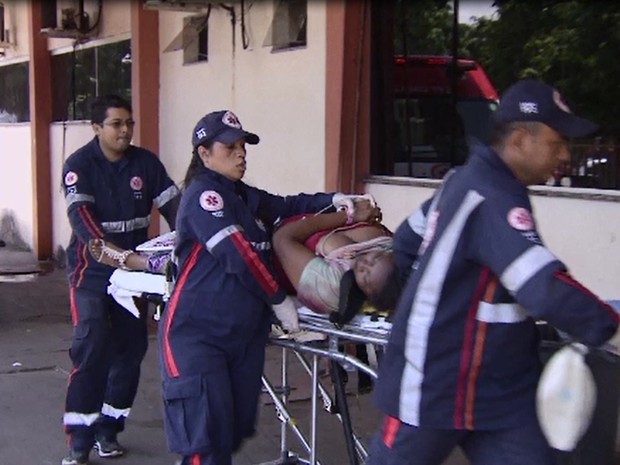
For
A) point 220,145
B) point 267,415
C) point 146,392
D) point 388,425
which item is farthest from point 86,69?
point 388,425

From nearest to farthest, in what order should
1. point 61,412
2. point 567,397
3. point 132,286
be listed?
point 567,397 < point 132,286 < point 61,412

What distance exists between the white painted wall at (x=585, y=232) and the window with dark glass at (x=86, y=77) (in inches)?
242

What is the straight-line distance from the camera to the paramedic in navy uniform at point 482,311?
8.91ft

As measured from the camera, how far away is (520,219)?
268 centimetres

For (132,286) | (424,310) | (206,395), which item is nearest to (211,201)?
(206,395)

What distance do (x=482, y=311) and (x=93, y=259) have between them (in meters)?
2.65

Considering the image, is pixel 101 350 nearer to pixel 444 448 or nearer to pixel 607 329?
pixel 444 448

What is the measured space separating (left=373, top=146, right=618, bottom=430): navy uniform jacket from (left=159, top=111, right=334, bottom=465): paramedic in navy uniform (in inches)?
38.3

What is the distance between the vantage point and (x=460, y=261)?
277cm

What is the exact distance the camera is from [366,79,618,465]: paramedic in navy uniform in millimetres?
2715

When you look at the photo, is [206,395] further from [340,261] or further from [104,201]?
[104,201]

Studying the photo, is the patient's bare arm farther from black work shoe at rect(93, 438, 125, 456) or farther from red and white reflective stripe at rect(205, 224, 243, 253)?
black work shoe at rect(93, 438, 125, 456)

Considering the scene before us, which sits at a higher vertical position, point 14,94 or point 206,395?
point 14,94

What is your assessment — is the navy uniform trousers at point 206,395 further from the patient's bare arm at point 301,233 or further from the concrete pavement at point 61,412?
the concrete pavement at point 61,412
